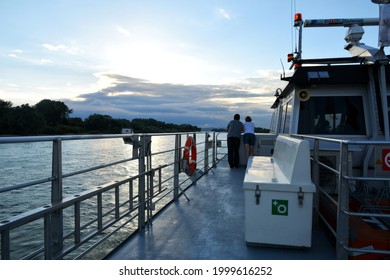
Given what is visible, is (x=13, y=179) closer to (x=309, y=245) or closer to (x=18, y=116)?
(x=18, y=116)

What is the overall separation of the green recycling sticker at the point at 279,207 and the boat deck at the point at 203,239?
37 centimetres

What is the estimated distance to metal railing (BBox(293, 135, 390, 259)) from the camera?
2.50 metres

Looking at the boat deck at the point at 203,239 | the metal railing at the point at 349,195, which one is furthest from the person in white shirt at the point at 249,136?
the boat deck at the point at 203,239

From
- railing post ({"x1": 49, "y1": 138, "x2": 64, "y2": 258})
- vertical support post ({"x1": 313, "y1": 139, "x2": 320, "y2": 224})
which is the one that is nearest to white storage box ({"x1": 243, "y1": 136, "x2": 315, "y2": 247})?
vertical support post ({"x1": 313, "y1": 139, "x2": 320, "y2": 224})

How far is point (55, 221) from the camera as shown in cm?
221

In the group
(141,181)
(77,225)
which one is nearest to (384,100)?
(141,181)

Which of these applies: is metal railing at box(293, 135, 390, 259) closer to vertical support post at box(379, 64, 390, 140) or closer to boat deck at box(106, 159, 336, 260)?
Result: boat deck at box(106, 159, 336, 260)

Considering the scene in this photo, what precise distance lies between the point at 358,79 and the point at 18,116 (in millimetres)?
11823

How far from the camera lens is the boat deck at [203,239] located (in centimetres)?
295

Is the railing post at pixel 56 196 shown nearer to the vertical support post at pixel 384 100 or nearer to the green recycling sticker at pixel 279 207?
the green recycling sticker at pixel 279 207

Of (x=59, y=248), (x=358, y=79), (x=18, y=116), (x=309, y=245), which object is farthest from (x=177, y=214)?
(x=18, y=116)

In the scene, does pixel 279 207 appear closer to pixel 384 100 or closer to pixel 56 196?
pixel 56 196

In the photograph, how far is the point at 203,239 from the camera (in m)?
3.35

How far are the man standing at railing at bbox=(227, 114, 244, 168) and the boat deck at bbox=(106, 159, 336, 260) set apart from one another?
3784 millimetres
